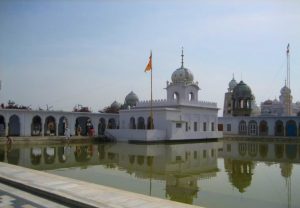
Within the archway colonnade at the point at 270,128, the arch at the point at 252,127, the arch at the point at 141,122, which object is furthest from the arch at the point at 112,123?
the arch at the point at 252,127

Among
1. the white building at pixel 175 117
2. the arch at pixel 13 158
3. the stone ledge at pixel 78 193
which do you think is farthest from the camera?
the white building at pixel 175 117

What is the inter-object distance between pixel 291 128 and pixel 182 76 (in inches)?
633

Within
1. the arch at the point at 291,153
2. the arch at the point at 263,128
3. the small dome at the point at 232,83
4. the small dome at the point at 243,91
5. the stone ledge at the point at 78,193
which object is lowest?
the arch at the point at 291,153

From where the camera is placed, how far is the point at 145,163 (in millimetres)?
17109

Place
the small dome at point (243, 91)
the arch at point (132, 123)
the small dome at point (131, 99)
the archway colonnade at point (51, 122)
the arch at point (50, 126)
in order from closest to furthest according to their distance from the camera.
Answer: the archway colonnade at point (51, 122)
the arch at point (132, 123)
the arch at point (50, 126)
the small dome at point (243, 91)
the small dome at point (131, 99)

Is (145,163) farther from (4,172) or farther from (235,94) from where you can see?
(235,94)

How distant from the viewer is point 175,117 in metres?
33.7

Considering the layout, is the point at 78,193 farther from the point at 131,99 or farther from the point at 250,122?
the point at 131,99

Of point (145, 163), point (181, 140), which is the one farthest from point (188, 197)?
point (181, 140)

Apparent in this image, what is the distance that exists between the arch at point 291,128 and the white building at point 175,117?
398 inches

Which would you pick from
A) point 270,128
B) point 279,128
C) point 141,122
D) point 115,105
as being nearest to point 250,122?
point 270,128

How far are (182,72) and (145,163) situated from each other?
75.9ft

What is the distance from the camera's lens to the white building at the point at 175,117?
1256 inches

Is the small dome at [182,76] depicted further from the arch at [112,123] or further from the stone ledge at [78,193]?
the stone ledge at [78,193]
